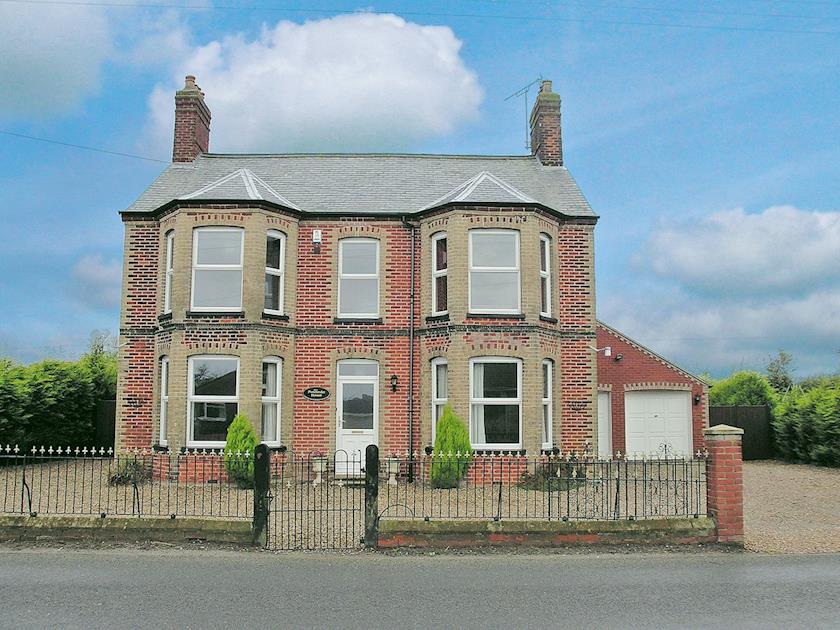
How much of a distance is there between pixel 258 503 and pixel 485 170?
1290 centimetres

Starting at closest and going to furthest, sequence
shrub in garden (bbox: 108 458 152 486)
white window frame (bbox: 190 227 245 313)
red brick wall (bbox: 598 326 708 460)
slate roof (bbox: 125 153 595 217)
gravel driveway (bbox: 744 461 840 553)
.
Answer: gravel driveway (bbox: 744 461 840 553)
shrub in garden (bbox: 108 458 152 486)
white window frame (bbox: 190 227 245 313)
slate roof (bbox: 125 153 595 217)
red brick wall (bbox: 598 326 708 460)

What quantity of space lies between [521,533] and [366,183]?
11920mm

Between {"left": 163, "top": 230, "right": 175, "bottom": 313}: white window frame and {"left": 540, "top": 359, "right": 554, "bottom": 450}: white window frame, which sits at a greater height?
{"left": 163, "top": 230, "right": 175, "bottom": 313}: white window frame

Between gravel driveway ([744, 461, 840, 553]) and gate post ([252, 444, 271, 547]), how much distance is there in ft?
21.3

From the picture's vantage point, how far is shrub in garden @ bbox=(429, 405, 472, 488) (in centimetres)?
1516

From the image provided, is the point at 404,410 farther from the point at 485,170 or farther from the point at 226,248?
the point at 485,170

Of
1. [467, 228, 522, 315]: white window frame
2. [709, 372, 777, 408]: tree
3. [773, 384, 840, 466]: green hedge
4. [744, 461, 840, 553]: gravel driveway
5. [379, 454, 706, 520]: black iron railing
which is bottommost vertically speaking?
[744, 461, 840, 553]: gravel driveway

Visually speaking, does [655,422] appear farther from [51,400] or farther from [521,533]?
[51,400]

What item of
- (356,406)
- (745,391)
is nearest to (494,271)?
(356,406)

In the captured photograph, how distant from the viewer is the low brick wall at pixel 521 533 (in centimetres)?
966

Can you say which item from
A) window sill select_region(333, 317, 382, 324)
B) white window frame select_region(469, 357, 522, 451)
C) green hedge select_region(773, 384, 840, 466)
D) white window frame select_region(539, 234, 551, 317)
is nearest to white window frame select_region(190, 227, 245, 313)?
window sill select_region(333, 317, 382, 324)

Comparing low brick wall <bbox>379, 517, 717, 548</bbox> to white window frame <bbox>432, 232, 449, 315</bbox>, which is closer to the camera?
low brick wall <bbox>379, 517, 717, 548</bbox>

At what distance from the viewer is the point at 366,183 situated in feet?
63.9

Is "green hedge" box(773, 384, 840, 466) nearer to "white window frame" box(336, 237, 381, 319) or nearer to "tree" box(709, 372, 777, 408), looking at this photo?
"tree" box(709, 372, 777, 408)
